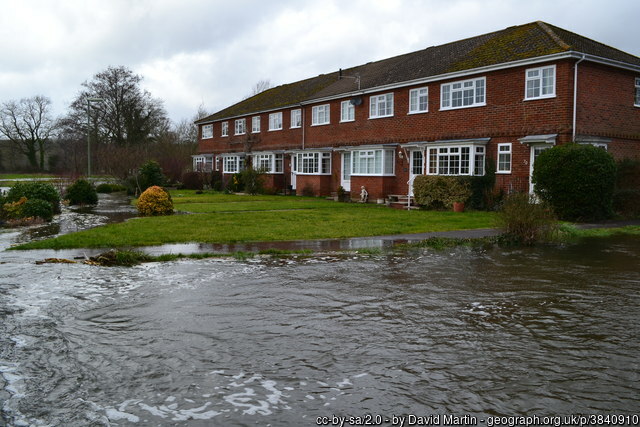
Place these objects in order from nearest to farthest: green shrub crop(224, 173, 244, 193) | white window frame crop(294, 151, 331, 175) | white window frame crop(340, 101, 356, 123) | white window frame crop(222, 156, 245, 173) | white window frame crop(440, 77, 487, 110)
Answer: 1. white window frame crop(440, 77, 487, 110)
2. white window frame crop(340, 101, 356, 123)
3. white window frame crop(294, 151, 331, 175)
4. green shrub crop(224, 173, 244, 193)
5. white window frame crop(222, 156, 245, 173)

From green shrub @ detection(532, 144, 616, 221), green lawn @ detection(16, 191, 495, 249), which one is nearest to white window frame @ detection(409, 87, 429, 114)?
green lawn @ detection(16, 191, 495, 249)

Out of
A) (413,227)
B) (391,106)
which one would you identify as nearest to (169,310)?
(413,227)

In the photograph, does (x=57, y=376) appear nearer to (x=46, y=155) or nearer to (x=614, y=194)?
(x=614, y=194)

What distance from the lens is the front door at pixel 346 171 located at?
31984mm

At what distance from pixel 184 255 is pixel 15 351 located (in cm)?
594

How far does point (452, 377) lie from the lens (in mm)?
5293

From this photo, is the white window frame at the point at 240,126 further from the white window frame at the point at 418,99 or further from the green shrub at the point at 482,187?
the green shrub at the point at 482,187

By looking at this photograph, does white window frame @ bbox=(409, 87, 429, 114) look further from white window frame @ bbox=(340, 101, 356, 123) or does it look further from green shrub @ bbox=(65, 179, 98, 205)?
green shrub @ bbox=(65, 179, 98, 205)

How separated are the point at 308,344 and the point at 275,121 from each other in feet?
115

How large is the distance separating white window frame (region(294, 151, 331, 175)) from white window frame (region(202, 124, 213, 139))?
1629 cm

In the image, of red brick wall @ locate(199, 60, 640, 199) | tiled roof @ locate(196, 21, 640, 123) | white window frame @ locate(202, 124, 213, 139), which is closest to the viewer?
red brick wall @ locate(199, 60, 640, 199)

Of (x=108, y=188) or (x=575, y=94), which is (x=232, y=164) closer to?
(x=108, y=188)

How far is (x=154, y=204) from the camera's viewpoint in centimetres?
2120

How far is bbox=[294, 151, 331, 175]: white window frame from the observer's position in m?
33.8
